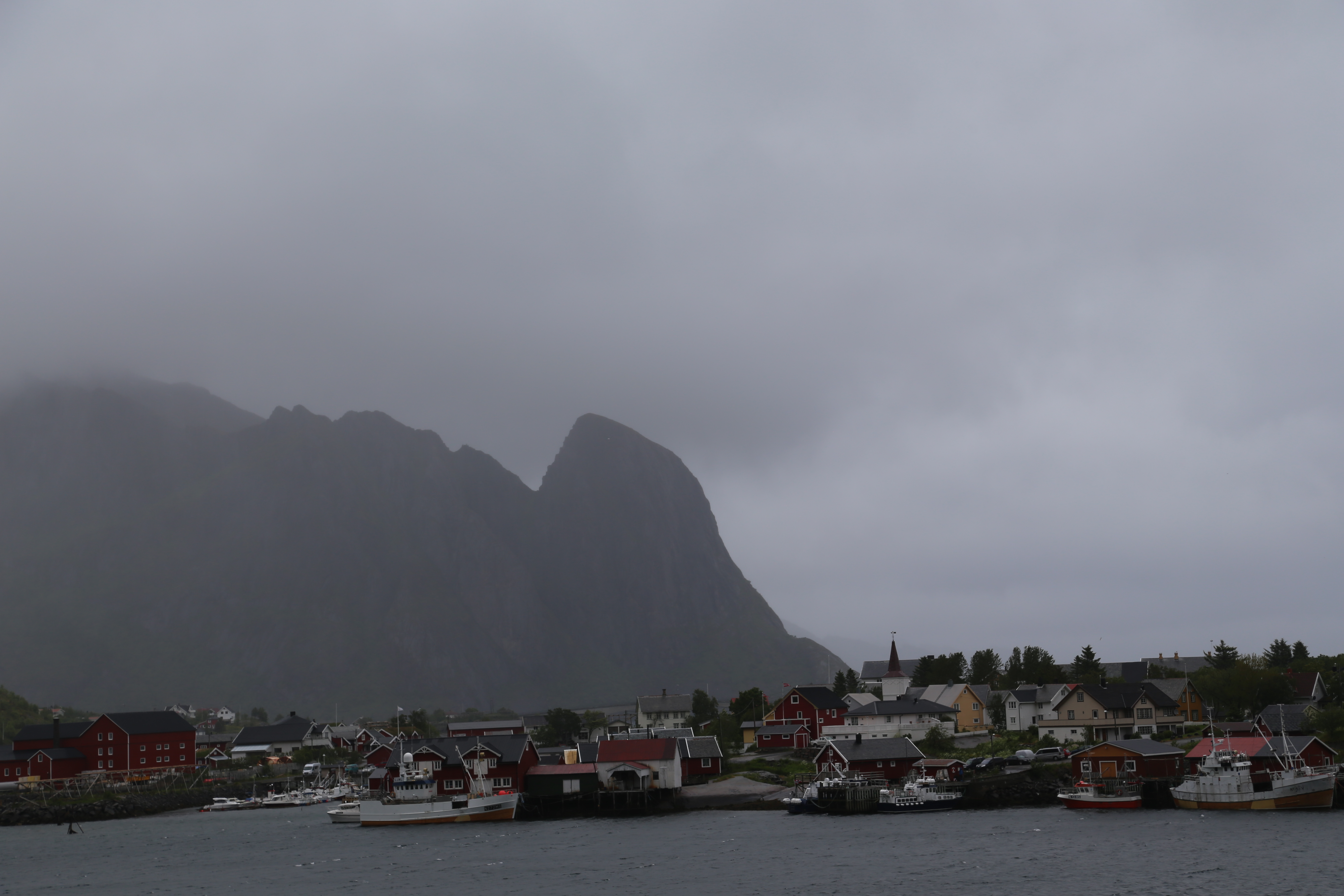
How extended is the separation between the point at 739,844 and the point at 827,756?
29.2 m

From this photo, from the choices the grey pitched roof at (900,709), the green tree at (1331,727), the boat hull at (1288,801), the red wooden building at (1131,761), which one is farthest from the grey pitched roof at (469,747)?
the green tree at (1331,727)

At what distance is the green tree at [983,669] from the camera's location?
16912 cm

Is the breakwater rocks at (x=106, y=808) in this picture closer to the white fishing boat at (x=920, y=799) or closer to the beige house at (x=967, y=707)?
the white fishing boat at (x=920, y=799)

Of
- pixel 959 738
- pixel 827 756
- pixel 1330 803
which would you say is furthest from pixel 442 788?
pixel 1330 803

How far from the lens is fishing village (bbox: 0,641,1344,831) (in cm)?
8938

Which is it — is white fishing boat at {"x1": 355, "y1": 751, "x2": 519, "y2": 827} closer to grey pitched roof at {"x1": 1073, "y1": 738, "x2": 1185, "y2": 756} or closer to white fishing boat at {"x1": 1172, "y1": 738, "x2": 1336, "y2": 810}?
grey pitched roof at {"x1": 1073, "y1": 738, "x2": 1185, "y2": 756}

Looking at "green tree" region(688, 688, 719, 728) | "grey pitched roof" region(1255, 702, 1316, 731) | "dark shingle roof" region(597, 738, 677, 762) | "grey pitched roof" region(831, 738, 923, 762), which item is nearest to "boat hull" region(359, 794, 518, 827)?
"dark shingle roof" region(597, 738, 677, 762)

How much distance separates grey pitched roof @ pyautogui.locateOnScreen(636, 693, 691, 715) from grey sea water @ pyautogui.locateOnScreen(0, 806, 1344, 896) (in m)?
84.7

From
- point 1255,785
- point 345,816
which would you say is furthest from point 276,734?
point 1255,785

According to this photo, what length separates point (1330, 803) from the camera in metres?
81.5

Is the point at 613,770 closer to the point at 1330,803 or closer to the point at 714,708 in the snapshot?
the point at 1330,803

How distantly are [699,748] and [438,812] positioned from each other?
25.7 meters

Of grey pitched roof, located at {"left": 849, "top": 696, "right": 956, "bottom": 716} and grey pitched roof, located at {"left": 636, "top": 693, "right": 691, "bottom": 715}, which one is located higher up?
grey pitched roof, located at {"left": 849, "top": 696, "right": 956, "bottom": 716}

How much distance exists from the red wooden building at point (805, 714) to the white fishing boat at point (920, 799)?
3528 centimetres
